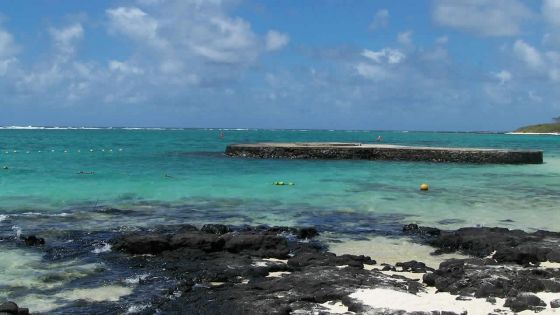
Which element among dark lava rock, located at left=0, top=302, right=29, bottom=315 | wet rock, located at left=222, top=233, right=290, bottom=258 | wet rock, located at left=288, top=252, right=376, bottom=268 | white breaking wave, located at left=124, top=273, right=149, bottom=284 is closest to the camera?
dark lava rock, located at left=0, top=302, right=29, bottom=315

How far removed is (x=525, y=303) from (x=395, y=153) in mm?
34902

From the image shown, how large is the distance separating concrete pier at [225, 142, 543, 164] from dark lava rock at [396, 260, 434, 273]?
31986 millimetres

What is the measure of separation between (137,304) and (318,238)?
592 cm

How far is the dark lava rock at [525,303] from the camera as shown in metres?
7.79

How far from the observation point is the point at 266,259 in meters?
10.9

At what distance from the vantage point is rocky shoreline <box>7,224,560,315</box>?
800 cm

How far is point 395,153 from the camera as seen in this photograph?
42312 mm

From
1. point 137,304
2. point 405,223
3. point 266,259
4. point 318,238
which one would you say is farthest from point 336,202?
point 137,304

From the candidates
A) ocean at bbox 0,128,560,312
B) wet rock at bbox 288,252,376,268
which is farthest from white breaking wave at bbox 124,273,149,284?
wet rock at bbox 288,252,376,268

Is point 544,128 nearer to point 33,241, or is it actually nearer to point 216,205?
point 216,205

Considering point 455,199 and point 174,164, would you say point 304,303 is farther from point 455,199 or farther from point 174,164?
point 174,164

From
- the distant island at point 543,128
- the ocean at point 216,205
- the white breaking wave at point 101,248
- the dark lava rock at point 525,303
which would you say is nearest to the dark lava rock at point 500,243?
the ocean at point 216,205

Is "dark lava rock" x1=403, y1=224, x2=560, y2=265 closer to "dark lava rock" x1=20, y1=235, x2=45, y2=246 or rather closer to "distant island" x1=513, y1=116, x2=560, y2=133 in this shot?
"dark lava rock" x1=20, y1=235, x2=45, y2=246

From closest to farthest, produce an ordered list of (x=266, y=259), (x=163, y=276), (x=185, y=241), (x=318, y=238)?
(x=163, y=276) < (x=266, y=259) < (x=185, y=241) < (x=318, y=238)
